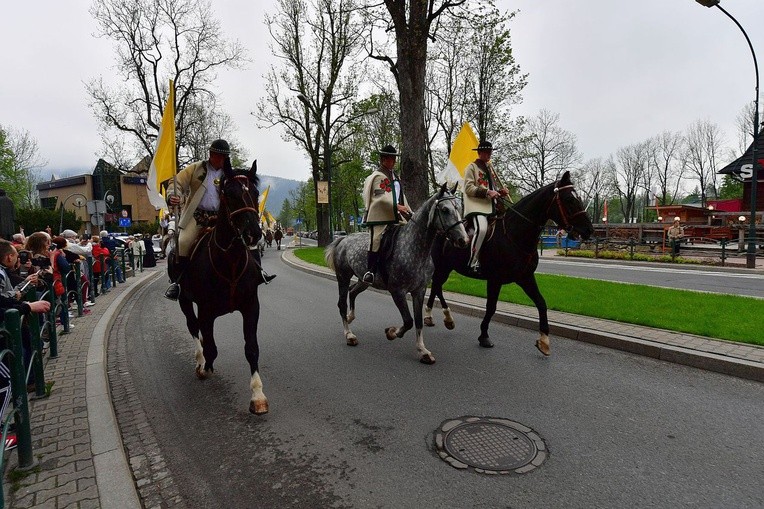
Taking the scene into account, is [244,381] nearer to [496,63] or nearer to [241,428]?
[241,428]

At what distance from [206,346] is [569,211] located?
5006 millimetres

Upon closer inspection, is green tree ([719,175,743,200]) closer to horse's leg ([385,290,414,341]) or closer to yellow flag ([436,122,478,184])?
yellow flag ([436,122,478,184])

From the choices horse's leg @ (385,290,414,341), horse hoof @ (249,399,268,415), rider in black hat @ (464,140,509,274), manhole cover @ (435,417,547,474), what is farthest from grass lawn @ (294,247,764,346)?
horse hoof @ (249,399,268,415)

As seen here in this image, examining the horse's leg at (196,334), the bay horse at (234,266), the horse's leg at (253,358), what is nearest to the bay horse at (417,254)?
the bay horse at (234,266)

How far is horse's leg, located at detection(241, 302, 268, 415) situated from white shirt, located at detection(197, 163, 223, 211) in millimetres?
1433

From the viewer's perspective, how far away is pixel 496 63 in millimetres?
30953

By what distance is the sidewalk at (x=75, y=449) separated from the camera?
9.55 ft

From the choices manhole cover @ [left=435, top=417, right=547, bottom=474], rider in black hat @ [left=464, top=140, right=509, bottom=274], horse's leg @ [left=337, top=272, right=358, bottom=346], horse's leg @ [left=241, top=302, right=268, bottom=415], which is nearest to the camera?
manhole cover @ [left=435, top=417, right=547, bottom=474]

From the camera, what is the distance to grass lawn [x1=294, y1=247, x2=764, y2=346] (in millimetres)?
6383

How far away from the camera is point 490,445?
3598 millimetres

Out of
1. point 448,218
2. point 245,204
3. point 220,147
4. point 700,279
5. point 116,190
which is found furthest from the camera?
point 116,190

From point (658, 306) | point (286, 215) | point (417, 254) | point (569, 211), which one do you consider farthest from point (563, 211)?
point (286, 215)

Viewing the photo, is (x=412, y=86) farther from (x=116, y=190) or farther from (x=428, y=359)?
(x=116, y=190)

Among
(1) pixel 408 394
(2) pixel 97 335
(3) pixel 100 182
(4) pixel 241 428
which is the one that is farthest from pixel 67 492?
(3) pixel 100 182
